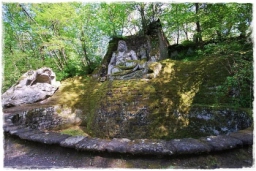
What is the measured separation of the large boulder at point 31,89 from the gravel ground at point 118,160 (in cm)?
455

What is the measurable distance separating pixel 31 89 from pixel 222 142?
6786mm

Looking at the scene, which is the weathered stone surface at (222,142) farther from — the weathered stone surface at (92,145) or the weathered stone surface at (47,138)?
the weathered stone surface at (47,138)

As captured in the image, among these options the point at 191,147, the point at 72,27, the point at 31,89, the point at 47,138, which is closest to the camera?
the point at 191,147

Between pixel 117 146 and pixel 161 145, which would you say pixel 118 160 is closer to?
pixel 117 146

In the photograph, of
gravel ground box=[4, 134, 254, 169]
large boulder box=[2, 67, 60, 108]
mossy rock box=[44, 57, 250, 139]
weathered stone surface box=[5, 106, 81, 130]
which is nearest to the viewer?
gravel ground box=[4, 134, 254, 169]

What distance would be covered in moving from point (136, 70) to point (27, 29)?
922 cm

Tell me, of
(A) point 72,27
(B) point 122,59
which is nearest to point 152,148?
(B) point 122,59

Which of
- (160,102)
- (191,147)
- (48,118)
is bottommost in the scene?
(48,118)

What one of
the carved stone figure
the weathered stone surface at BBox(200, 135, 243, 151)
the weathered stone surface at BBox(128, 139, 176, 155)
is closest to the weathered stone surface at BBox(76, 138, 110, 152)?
the weathered stone surface at BBox(128, 139, 176, 155)

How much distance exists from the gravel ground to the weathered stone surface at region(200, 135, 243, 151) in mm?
78

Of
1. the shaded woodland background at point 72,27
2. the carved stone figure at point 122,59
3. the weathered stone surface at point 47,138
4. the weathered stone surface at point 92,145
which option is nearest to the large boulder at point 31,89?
the shaded woodland background at point 72,27

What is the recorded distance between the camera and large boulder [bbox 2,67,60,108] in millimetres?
5352

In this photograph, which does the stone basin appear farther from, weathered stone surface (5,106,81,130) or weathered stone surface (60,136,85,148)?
weathered stone surface (5,106,81,130)

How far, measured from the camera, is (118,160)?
1492mm
